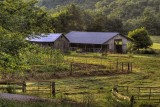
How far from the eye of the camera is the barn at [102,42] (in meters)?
75.9

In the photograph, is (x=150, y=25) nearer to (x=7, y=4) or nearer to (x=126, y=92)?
(x=126, y=92)

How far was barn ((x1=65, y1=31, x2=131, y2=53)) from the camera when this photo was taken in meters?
75.9

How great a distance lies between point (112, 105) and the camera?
19.5 metres

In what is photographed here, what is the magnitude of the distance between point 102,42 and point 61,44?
384 inches

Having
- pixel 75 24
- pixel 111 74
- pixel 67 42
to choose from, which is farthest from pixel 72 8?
pixel 111 74

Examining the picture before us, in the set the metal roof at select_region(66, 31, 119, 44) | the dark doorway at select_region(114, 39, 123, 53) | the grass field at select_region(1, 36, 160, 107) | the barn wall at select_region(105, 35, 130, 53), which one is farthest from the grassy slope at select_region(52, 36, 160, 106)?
the dark doorway at select_region(114, 39, 123, 53)

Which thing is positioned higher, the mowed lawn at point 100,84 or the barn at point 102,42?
the barn at point 102,42

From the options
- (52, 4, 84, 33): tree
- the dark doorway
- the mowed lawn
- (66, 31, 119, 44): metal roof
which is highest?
(52, 4, 84, 33): tree

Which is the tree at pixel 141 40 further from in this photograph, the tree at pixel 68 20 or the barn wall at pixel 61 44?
the tree at pixel 68 20

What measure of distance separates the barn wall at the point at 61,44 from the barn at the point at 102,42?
429cm

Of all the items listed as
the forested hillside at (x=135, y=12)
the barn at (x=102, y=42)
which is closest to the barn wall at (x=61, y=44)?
the barn at (x=102, y=42)

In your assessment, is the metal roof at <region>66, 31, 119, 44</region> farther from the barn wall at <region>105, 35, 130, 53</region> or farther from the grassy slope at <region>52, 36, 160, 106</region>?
the grassy slope at <region>52, 36, 160, 106</region>

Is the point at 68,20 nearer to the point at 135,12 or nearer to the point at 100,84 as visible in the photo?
the point at 100,84

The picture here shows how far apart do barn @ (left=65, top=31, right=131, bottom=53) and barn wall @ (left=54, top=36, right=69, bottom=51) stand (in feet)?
14.1
